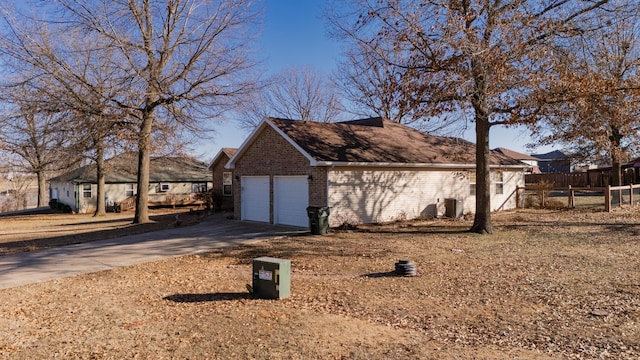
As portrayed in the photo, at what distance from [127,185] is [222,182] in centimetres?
980

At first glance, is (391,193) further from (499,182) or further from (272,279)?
(272,279)

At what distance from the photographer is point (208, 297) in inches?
317

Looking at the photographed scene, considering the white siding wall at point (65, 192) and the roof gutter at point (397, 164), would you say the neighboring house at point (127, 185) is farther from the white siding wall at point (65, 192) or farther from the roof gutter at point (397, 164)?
the roof gutter at point (397, 164)

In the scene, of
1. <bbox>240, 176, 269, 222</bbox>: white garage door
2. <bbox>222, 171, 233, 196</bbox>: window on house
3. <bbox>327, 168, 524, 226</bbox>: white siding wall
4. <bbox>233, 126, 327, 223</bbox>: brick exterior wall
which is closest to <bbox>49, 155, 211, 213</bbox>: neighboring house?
<bbox>222, 171, 233, 196</bbox>: window on house

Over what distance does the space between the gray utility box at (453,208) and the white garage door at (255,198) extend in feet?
26.5

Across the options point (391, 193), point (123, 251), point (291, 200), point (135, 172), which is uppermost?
point (135, 172)

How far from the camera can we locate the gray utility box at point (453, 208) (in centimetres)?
1995

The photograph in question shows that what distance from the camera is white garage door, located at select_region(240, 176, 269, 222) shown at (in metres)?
19.0

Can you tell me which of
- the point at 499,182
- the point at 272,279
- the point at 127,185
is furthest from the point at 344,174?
the point at 127,185

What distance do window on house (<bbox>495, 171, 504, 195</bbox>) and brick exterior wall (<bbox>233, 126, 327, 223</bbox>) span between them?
1151 centimetres

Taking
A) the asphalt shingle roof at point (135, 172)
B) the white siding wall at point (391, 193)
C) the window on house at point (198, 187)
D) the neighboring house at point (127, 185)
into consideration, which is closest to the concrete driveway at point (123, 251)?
the white siding wall at point (391, 193)

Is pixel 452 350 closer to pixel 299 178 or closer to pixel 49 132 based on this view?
pixel 299 178

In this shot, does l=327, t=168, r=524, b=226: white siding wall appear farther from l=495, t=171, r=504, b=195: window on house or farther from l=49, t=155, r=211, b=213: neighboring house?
l=49, t=155, r=211, b=213: neighboring house

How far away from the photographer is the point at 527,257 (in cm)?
1108
